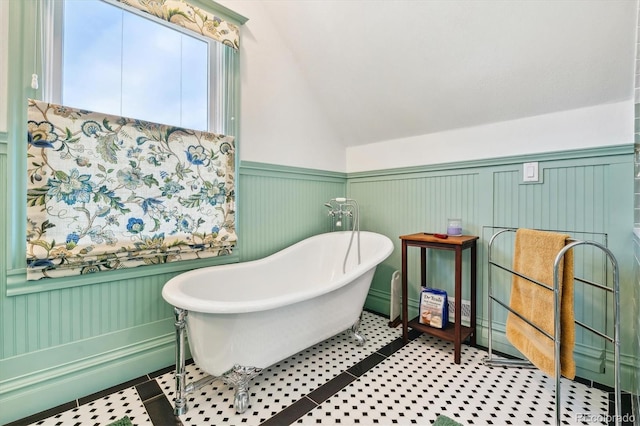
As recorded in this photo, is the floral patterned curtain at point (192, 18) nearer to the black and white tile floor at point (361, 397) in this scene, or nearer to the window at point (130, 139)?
the window at point (130, 139)

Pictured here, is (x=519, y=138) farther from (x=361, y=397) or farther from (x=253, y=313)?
(x=253, y=313)

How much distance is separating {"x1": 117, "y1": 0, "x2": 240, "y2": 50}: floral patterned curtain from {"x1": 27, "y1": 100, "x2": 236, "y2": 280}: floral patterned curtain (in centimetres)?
63

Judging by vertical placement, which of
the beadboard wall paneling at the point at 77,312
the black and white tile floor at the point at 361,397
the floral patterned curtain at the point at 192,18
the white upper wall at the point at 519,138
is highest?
the floral patterned curtain at the point at 192,18

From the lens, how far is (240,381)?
4.47 feet

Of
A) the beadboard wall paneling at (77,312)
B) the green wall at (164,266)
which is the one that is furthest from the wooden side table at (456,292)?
the beadboard wall paneling at (77,312)

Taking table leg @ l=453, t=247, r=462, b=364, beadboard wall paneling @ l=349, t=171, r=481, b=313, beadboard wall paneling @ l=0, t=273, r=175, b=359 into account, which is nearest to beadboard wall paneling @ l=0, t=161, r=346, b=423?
beadboard wall paneling @ l=0, t=273, r=175, b=359

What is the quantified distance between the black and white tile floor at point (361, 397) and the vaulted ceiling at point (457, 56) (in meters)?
1.62

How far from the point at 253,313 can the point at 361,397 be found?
0.74 metres

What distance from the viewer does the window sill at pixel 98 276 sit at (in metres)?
1.32

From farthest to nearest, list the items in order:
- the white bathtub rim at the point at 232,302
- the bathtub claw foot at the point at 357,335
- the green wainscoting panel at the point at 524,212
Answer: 1. the bathtub claw foot at the point at 357,335
2. the green wainscoting panel at the point at 524,212
3. the white bathtub rim at the point at 232,302

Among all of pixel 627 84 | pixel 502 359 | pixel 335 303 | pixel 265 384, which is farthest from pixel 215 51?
pixel 502 359

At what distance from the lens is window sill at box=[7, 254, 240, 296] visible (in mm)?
1315

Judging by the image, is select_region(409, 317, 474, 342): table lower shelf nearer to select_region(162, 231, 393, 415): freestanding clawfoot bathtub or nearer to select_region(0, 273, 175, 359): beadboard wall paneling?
select_region(162, 231, 393, 415): freestanding clawfoot bathtub

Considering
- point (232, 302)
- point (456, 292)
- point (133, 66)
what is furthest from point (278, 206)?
point (456, 292)
